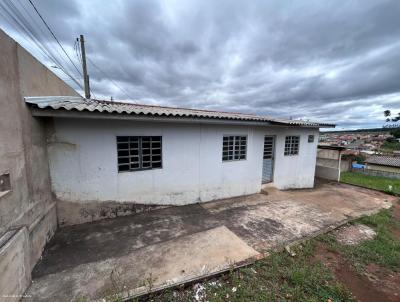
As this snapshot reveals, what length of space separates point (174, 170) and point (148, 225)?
1.82 meters

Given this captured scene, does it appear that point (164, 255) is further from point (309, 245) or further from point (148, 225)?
point (309, 245)

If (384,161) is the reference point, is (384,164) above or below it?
below

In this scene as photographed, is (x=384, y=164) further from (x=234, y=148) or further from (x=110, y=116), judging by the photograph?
(x=110, y=116)

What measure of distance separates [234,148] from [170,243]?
422cm

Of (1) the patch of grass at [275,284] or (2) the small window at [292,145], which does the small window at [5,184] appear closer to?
(1) the patch of grass at [275,284]

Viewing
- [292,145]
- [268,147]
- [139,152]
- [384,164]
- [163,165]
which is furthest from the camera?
[384,164]

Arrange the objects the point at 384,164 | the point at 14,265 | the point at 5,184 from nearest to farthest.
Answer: the point at 14,265 < the point at 5,184 < the point at 384,164

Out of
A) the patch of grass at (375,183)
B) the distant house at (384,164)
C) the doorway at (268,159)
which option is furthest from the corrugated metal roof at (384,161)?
the doorway at (268,159)

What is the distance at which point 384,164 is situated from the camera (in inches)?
865

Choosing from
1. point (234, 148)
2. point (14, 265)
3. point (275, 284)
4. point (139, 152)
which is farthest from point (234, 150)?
point (14, 265)

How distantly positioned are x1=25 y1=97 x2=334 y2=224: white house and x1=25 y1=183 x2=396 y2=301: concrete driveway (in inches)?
21.8

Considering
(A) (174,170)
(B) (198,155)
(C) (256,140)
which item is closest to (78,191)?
(A) (174,170)

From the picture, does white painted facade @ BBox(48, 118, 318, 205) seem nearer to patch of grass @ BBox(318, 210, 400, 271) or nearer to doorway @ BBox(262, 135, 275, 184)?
doorway @ BBox(262, 135, 275, 184)

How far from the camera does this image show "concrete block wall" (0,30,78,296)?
106 inches
